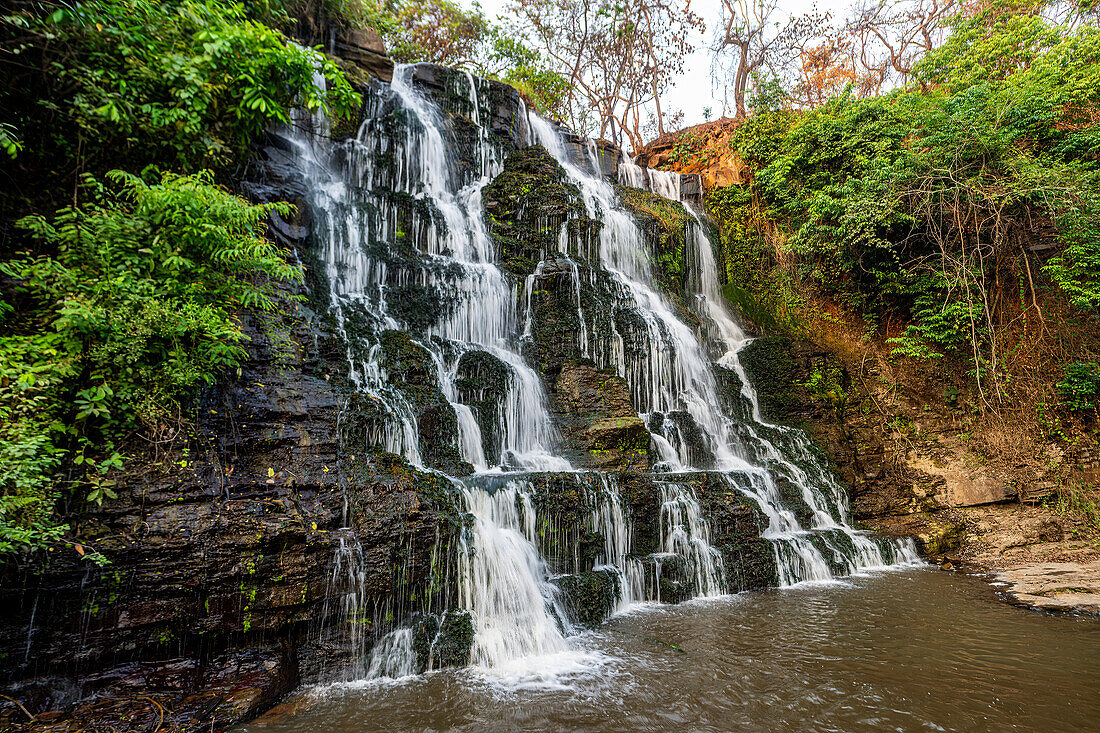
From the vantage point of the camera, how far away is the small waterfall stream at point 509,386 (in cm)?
551

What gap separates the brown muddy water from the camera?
3.78 meters

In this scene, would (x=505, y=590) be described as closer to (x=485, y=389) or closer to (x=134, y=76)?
(x=485, y=389)

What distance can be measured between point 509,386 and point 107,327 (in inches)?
208

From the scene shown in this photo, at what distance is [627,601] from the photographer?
21.1ft

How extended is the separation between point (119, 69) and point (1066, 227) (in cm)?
1501

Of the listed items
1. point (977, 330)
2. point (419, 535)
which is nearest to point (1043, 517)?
point (977, 330)

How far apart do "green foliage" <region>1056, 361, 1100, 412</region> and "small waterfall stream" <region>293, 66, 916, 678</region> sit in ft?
14.6

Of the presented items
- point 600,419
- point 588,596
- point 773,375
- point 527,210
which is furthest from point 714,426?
point 527,210

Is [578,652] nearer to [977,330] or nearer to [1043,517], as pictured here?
[1043,517]

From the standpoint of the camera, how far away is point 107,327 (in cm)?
428

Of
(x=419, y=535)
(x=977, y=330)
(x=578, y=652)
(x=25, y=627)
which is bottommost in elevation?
(x=578, y=652)

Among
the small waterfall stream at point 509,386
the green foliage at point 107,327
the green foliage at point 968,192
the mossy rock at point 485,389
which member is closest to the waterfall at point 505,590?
the small waterfall stream at point 509,386

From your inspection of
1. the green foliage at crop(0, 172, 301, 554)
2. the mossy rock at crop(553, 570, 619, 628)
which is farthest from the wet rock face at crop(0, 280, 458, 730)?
the mossy rock at crop(553, 570, 619, 628)

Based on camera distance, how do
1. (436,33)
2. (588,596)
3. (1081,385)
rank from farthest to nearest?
(436,33)
(1081,385)
(588,596)
